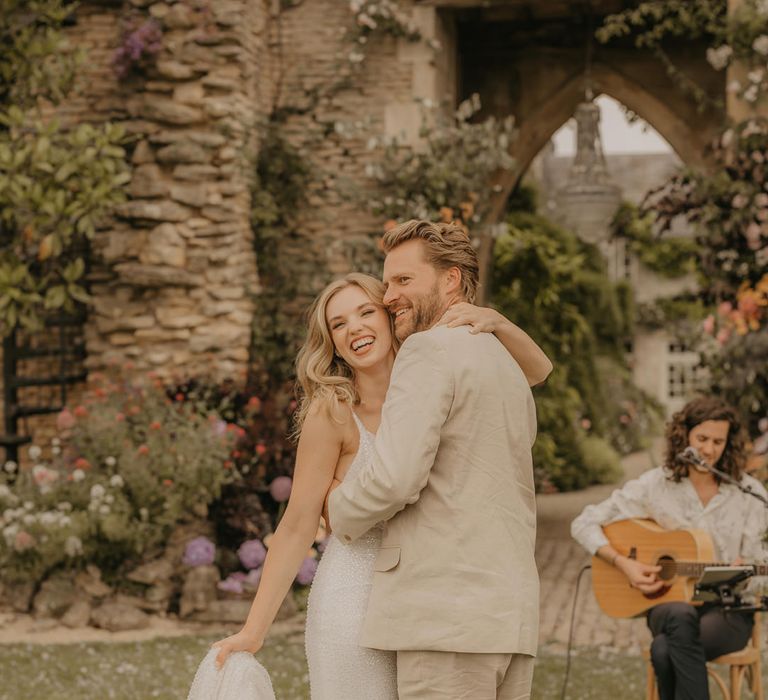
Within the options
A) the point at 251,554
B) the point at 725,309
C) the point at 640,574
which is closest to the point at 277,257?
the point at 251,554

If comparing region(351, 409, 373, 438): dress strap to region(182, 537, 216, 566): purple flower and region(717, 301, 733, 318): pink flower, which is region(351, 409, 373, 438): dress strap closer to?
region(182, 537, 216, 566): purple flower

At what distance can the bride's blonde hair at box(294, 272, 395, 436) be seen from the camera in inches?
109

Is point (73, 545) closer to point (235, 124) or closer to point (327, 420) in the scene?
point (235, 124)

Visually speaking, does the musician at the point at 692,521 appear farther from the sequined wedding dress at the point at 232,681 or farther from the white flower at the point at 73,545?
the white flower at the point at 73,545

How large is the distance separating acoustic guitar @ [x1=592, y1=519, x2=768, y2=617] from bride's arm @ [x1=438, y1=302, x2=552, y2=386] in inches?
68.1

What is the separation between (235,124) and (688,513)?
491cm

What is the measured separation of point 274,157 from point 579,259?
19.0ft

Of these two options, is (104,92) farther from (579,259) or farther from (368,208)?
(579,259)

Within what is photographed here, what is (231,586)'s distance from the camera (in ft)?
22.7

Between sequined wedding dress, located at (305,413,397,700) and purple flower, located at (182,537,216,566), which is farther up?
sequined wedding dress, located at (305,413,397,700)

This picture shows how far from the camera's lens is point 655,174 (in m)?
27.3

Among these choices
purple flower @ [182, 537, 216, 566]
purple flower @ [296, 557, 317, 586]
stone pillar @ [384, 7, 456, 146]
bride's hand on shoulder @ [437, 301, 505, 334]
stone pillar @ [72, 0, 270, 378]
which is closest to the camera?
bride's hand on shoulder @ [437, 301, 505, 334]

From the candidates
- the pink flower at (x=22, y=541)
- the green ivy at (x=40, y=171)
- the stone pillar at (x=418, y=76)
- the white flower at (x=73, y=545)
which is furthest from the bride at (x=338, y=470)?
the stone pillar at (x=418, y=76)

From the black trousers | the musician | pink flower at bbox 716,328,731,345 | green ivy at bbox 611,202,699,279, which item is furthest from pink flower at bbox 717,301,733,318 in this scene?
green ivy at bbox 611,202,699,279
